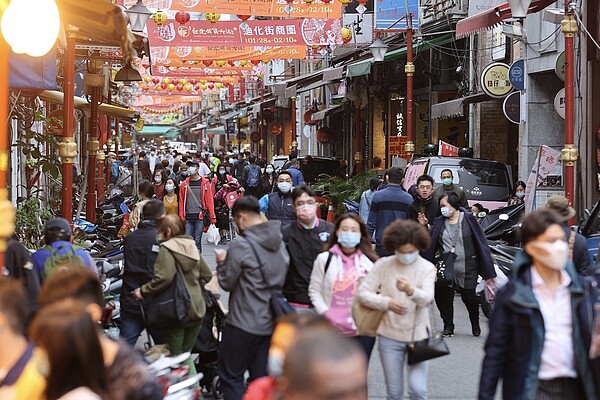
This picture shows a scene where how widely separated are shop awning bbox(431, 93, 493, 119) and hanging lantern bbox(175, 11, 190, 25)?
21.5 ft

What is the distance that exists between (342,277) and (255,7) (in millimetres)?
15155

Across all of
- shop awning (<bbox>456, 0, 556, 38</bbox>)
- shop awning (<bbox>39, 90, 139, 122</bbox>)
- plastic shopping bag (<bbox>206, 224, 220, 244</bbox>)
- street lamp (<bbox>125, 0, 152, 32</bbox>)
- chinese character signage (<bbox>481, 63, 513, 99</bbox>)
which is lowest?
plastic shopping bag (<bbox>206, 224, 220, 244</bbox>)

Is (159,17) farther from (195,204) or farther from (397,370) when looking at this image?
(397,370)

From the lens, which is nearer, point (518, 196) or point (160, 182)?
point (160, 182)

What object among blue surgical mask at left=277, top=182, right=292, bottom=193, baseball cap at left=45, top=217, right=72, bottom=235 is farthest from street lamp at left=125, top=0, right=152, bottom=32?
baseball cap at left=45, top=217, right=72, bottom=235

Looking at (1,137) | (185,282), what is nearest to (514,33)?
(185,282)

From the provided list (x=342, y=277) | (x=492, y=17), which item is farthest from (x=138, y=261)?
(x=492, y=17)

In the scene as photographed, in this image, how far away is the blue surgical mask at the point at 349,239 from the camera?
26.2 ft

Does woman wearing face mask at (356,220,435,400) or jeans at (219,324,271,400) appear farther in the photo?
jeans at (219,324,271,400)

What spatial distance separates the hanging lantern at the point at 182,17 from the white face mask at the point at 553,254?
2001 centimetres

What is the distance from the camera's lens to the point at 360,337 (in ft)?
25.6

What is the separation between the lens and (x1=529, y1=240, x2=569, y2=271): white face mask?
579 centimetres

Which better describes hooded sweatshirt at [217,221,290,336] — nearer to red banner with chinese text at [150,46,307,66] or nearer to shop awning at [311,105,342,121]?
red banner with chinese text at [150,46,307,66]

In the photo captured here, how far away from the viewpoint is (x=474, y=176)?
19.8 meters
